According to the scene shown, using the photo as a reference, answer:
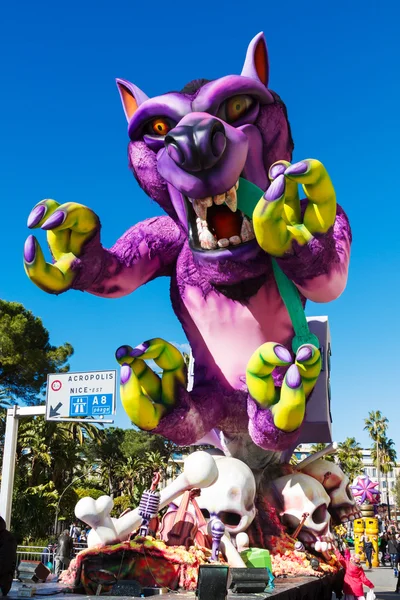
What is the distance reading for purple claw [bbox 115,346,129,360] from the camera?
6.64m

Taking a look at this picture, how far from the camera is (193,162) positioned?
19.4 ft

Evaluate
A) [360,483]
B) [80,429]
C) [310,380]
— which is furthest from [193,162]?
[80,429]

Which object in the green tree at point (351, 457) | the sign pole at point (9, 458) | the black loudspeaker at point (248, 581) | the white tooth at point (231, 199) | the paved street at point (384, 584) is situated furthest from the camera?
the green tree at point (351, 457)

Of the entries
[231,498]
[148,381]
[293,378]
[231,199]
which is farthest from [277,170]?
[231,498]

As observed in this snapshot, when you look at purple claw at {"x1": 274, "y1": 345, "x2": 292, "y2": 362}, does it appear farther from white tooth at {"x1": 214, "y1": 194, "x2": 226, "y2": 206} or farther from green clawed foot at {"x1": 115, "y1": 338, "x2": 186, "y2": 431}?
white tooth at {"x1": 214, "y1": 194, "x2": 226, "y2": 206}

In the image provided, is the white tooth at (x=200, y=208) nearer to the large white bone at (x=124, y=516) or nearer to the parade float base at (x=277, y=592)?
the large white bone at (x=124, y=516)

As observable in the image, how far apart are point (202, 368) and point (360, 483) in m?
5.77

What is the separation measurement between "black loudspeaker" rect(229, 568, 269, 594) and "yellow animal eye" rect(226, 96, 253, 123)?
4.07m

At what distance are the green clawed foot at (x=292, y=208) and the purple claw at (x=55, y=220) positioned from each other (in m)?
1.76

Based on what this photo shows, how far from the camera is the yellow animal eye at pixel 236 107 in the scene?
6602mm

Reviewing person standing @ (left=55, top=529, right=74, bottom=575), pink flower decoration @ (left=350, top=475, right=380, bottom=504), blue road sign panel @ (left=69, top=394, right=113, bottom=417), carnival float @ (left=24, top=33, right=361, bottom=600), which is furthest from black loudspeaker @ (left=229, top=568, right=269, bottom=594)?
pink flower decoration @ (left=350, top=475, right=380, bottom=504)

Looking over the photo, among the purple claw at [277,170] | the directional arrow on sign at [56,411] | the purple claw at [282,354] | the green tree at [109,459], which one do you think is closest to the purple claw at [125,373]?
the purple claw at [282,354]

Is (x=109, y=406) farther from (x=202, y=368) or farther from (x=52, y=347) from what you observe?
(x=52, y=347)

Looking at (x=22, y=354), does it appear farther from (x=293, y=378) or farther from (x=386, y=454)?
(x=386, y=454)
